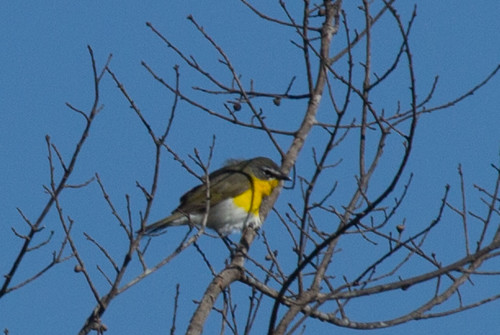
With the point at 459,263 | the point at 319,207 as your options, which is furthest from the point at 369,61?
the point at 459,263

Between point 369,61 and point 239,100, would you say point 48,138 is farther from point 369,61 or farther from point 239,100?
point 239,100

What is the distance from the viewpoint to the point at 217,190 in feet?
30.8

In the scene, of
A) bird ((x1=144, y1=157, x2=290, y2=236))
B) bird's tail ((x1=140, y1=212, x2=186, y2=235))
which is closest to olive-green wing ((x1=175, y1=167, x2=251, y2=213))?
bird ((x1=144, y1=157, x2=290, y2=236))

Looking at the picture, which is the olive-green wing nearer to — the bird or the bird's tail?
the bird

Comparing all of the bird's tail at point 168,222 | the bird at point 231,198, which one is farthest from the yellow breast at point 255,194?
the bird's tail at point 168,222

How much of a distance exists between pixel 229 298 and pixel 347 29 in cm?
189

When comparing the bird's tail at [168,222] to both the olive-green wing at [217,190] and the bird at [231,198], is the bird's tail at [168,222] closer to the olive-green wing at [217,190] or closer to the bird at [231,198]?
the bird at [231,198]

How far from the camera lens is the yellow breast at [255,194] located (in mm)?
9227

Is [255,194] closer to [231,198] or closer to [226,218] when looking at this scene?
[231,198]

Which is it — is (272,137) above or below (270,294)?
above

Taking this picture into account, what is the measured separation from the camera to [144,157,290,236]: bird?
900 cm

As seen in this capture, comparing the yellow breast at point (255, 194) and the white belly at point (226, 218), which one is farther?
the yellow breast at point (255, 194)

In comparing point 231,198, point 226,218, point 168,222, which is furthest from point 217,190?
point 168,222

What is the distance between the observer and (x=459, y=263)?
4.85m
